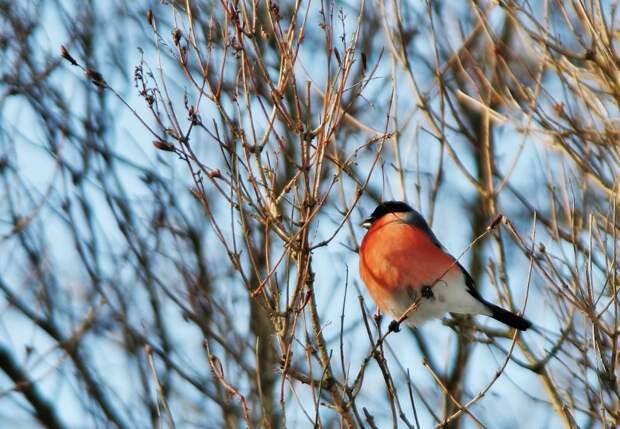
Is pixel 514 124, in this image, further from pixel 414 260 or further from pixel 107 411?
pixel 107 411

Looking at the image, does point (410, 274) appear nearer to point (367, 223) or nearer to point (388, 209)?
point (388, 209)

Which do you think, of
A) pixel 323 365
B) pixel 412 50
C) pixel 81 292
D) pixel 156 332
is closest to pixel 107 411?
pixel 156 332

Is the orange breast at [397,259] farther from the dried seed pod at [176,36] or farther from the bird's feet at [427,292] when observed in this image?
the dried seed pod at [176,36]

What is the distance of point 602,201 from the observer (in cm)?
496

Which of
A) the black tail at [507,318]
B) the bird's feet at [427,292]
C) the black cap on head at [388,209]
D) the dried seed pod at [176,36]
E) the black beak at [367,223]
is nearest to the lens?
the dried seed pod at [176,36]

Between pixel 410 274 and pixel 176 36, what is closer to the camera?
pixel 176 36

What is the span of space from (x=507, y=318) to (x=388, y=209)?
0.79 metres

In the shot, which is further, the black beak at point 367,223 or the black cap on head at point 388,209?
the black beak at point 367,223

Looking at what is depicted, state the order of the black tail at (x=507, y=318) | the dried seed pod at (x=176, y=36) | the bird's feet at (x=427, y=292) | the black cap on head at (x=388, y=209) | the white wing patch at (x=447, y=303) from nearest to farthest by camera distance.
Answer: the dried seed pod at (x=176, y=36), the black tail at (x=507, y=318), the bird's feet at (x=427, y=292), the white wing patch at (x=447, y=303), the black cap on head at (x=388, y=209)

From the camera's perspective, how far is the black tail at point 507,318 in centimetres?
423

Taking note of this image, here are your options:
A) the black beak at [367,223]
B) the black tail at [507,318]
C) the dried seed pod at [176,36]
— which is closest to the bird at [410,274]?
the black tail at [507,318]

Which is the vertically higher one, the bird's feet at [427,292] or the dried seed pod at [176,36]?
the bird's feet at [427,292]

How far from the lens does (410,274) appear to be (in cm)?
453

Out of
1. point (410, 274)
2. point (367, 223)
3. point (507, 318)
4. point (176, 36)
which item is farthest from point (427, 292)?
point (176, 36)
